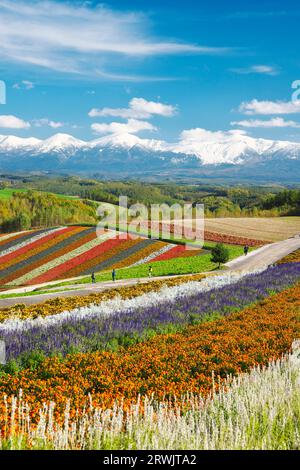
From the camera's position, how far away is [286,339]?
9781 millimetres

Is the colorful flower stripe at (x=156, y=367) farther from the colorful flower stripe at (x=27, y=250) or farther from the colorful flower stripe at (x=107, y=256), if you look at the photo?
the colorful flower stripe at (x=27, y=250)

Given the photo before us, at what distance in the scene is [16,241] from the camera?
7006 centimetres

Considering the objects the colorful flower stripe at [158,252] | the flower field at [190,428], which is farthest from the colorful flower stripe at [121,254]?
the flower field at [190,428]

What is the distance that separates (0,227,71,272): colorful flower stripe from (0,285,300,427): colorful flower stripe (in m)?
52.7

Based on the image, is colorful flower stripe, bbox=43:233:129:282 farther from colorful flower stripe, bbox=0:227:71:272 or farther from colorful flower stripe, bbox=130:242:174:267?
colorful flower stripe, bbox=0:227:71:272

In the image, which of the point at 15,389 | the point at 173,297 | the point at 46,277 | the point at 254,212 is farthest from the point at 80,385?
the point at 254,212

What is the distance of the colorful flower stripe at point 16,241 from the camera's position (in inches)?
2606

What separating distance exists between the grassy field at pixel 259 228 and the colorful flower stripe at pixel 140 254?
20.4m

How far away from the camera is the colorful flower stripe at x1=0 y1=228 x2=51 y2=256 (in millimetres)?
66181

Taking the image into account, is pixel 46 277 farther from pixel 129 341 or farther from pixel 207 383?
pixel 207 383

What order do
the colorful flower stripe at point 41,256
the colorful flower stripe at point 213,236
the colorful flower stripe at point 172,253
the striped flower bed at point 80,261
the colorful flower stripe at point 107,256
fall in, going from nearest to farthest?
the striped flower bed at point 80,261
the colorful flower stripe at point 107,256
the colorful flower stripe at point 41,256
the colorful flower stripe at point 172,253
the colorful flower stripe at point 213,236

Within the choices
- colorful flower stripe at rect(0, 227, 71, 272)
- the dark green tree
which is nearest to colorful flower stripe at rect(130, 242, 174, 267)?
the dark green tree

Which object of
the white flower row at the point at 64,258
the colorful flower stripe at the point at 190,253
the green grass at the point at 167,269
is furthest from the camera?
the colorful flower stripe at the point at 190,253
